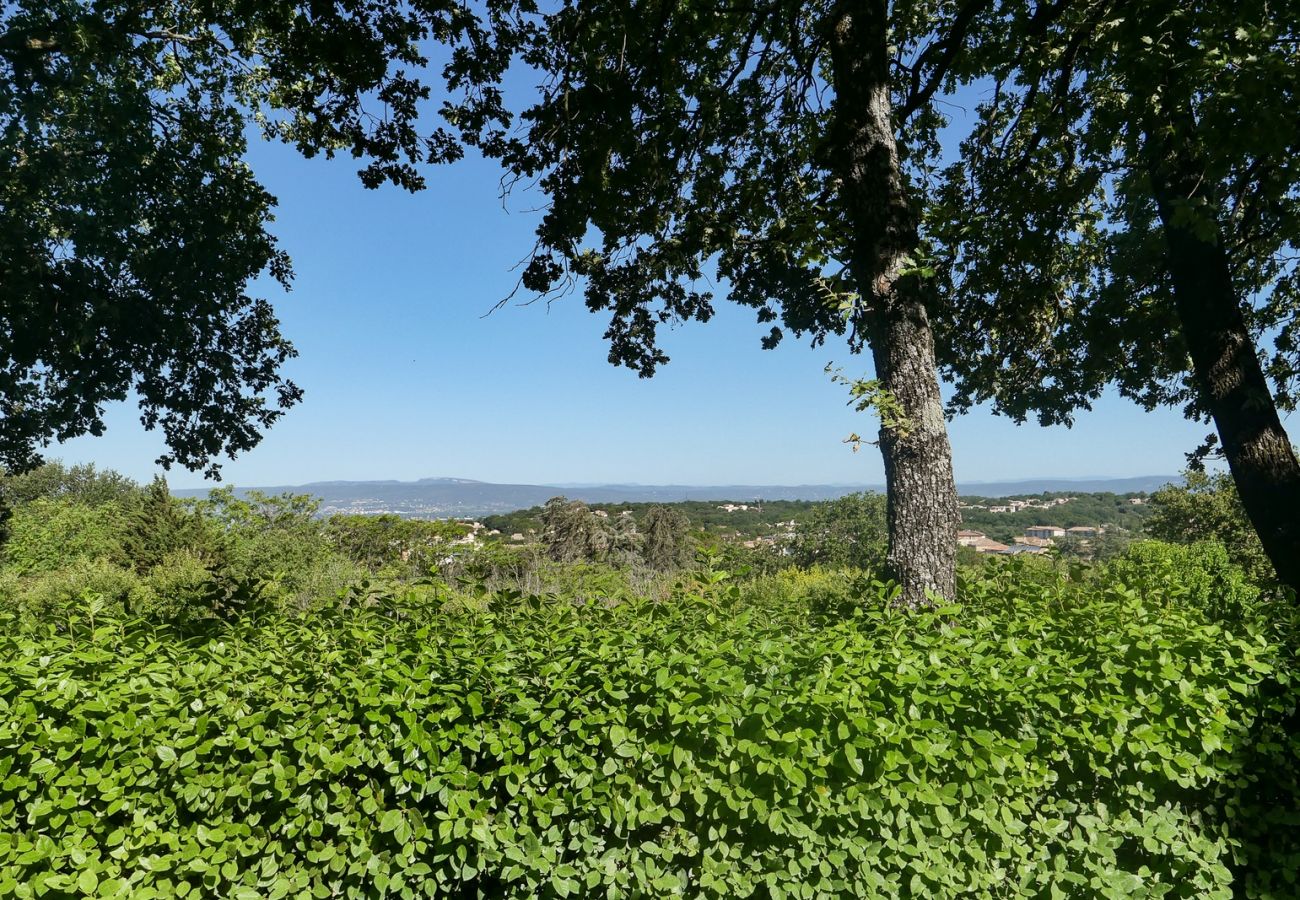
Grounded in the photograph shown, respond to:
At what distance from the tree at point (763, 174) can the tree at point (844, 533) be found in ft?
65.6

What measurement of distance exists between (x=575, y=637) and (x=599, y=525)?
16353 millimetres

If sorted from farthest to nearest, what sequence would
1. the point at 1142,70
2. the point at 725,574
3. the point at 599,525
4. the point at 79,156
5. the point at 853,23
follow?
the point at 599,525 → the point at 79,156 → the point at 853,23 → the point at 1142,70 → the point at 725,574

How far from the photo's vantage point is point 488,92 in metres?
6.32

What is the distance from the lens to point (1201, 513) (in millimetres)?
23000

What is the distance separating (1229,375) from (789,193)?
454 cm

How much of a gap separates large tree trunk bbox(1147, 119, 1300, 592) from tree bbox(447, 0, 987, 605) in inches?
86.2

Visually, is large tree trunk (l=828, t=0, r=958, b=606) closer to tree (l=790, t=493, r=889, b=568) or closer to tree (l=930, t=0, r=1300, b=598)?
tree (l=930, t=0, r=1300, b=598)

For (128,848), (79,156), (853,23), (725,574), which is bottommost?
(128,848)

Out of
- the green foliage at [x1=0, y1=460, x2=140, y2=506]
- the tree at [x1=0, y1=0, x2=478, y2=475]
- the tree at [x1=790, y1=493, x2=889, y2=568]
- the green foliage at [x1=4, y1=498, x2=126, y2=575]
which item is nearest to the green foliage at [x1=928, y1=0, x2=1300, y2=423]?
the tree at [x1=0, y1=0, x2=478, y2=475]

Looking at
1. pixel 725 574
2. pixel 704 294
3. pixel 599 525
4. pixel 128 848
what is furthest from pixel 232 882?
pixel 599 525

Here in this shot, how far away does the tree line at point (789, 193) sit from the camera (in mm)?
4453

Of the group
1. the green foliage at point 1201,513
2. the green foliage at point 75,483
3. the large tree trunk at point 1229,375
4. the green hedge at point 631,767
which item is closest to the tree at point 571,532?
the large tree trunk at point 1229,375

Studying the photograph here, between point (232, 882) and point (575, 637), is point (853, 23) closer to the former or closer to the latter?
point (575, 637)

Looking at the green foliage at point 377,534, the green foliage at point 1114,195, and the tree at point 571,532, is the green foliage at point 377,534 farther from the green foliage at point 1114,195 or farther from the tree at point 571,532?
the green foliage at point 1114,195
